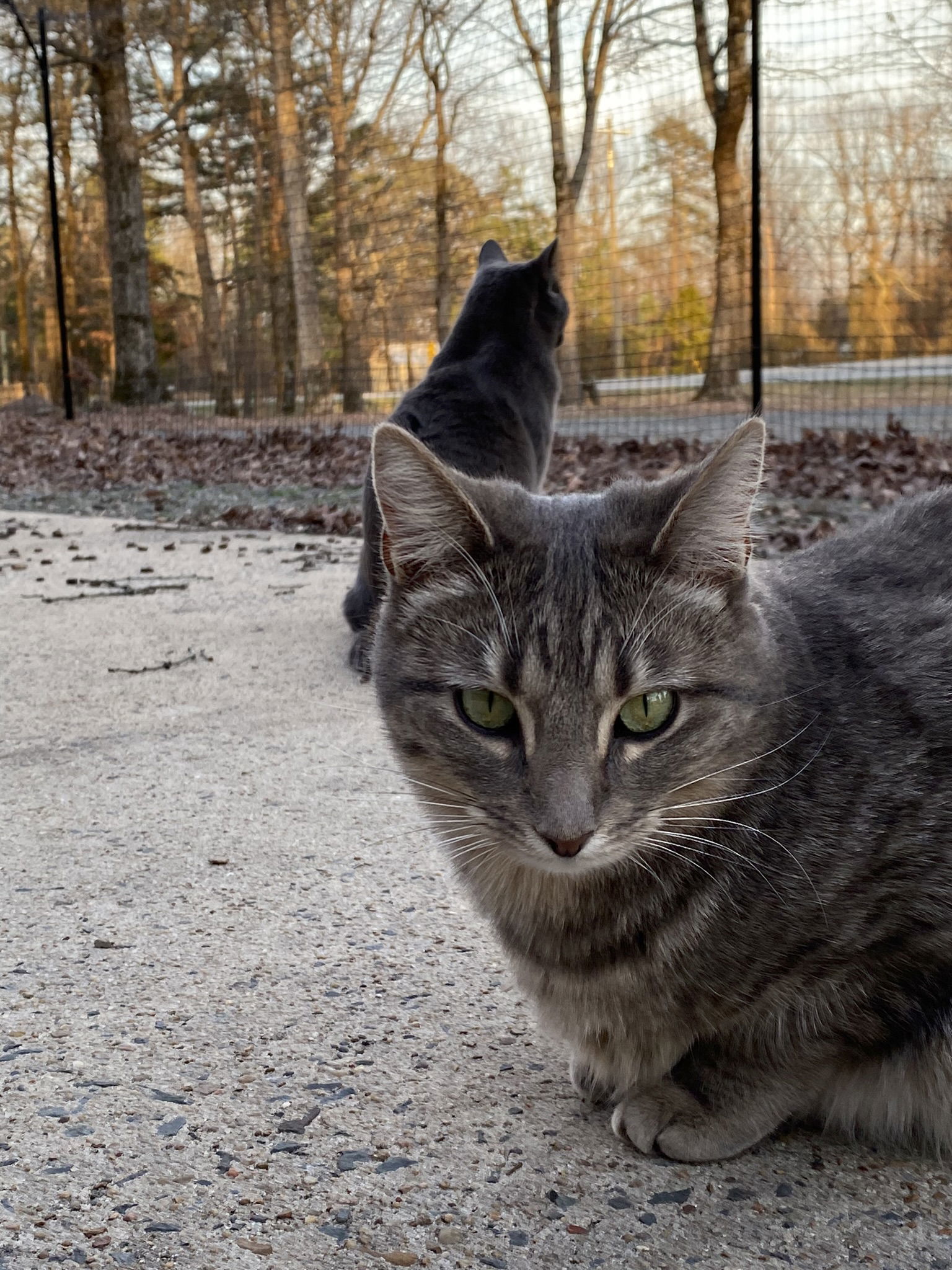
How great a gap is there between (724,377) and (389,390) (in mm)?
3809

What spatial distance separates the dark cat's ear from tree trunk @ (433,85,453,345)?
20.2ft

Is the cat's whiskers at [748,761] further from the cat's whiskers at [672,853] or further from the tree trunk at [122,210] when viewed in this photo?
the tree trunk at [122,210]

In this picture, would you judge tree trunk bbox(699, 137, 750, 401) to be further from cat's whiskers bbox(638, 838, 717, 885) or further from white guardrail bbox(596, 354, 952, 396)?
cat's whiskers bbox(638, 838, 717, 885)

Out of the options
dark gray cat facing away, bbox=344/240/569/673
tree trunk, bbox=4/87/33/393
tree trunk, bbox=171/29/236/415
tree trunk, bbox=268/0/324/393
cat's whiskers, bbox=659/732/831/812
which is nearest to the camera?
cat's whiskers, bbox=659/732/831/812

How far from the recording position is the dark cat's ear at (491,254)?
523cm

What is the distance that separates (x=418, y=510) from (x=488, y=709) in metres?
0.33

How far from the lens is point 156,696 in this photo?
3627 mm

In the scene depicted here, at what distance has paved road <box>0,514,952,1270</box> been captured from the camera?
4.62 ft

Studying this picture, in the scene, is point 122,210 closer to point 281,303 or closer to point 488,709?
point 281,303

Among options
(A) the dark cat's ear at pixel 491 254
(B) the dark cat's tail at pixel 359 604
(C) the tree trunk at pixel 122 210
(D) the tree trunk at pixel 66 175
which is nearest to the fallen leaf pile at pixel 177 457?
(C) the tree trunk at pixel 122 210

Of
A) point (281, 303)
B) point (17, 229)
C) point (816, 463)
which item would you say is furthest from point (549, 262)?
A: point (17, 229)

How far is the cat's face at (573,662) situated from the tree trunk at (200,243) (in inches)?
480

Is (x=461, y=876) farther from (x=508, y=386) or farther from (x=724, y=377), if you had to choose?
(x=724, y=377)

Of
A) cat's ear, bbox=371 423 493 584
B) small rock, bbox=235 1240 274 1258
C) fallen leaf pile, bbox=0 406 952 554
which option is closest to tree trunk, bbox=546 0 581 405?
fallen leaf pile, bbox=0 406 952 554
